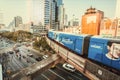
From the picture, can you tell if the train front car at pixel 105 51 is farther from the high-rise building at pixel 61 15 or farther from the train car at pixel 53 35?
the train car at pixel 53 35

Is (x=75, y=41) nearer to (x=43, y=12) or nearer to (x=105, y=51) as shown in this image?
(x=105, y=51)

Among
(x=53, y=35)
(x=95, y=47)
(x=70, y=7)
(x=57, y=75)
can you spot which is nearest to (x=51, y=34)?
(x=53, y=35)

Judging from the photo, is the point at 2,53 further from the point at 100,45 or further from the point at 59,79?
the point at 100,45

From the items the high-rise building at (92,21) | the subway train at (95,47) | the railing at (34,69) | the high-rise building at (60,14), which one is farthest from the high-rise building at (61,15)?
the railing at (34,69)

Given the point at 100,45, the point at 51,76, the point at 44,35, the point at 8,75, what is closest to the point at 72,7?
the point at 44,35

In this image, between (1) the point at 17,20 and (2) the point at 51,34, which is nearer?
(1) the point at 17,20

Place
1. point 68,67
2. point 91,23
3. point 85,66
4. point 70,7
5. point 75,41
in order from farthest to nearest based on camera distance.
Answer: point 68,67
point 70,7
point 75,41
point 91,23
point 85,66
